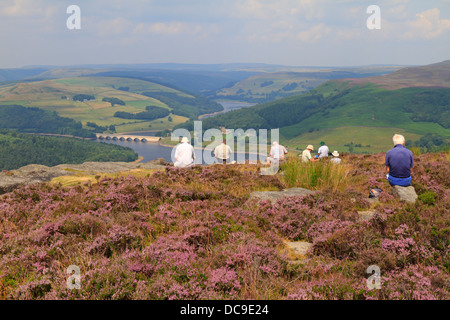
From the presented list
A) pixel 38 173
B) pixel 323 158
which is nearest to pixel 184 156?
pixel 38 173

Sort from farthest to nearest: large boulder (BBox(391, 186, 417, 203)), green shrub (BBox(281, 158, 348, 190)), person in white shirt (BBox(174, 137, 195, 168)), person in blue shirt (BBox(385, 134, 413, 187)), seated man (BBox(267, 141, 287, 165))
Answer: seated man (BBox(267, 141, 287, 165))
person in white shirt (BBox(174, 137, 195, 168))
green shrub (BBox(281, 158, 348, 190))
person in blue shirt (BBox(385, 134, 413, 187))
large boulder (BBox(391, 186, 417, 203))

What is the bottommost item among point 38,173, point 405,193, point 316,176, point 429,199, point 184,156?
point 38,173

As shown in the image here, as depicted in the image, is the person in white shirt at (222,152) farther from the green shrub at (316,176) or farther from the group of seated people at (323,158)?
the green shrub at (316,176)

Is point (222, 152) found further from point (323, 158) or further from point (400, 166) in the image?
point (400, 166)

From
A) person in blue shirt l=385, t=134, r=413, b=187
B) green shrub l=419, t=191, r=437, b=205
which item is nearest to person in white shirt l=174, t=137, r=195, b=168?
person in blue shirt l=385, t=134, r=413, b=187

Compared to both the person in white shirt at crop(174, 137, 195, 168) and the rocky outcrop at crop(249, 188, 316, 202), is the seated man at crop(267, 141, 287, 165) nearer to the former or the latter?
the person in white shirt at crop(174, 137, 195, 168)

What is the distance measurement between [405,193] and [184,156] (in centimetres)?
966

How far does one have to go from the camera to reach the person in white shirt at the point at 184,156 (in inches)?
643

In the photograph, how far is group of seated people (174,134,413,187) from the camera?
37.1ft

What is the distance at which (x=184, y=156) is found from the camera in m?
16.4

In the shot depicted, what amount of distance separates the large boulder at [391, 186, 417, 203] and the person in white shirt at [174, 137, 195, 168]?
9.08m
